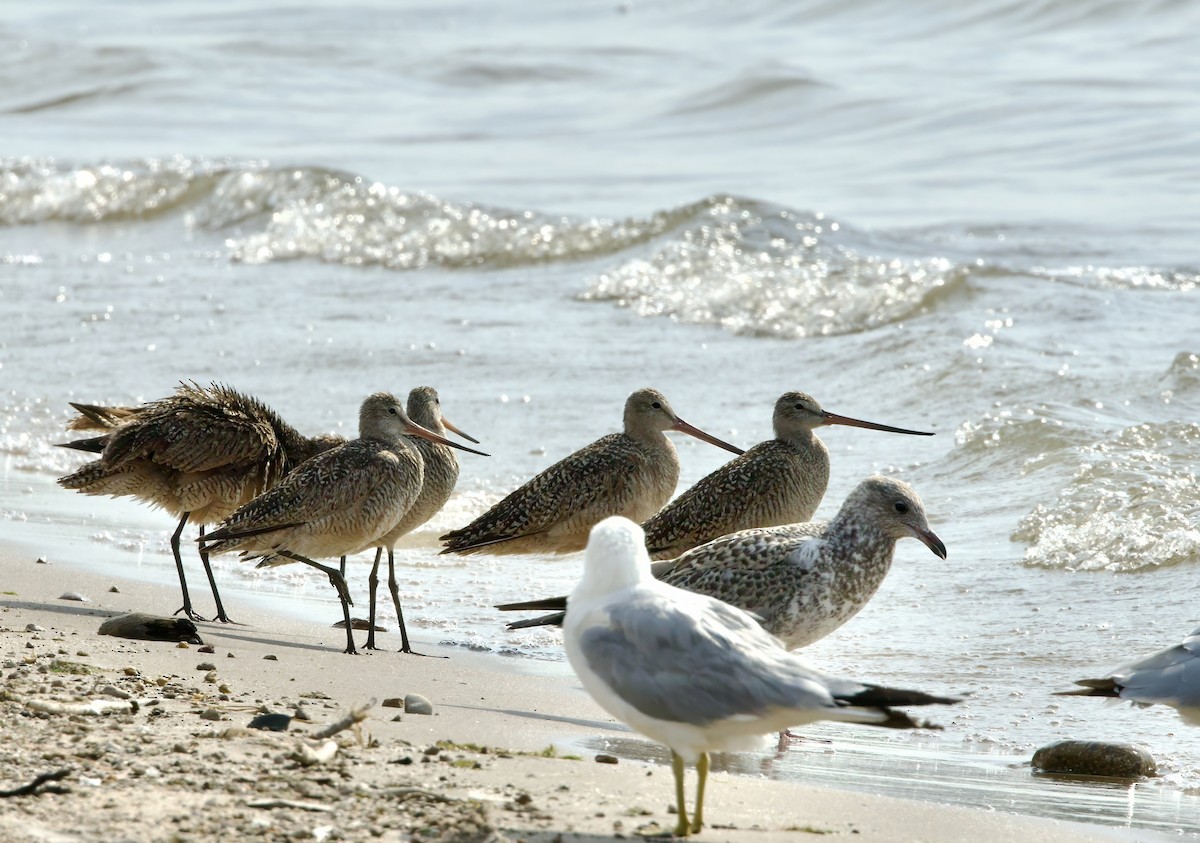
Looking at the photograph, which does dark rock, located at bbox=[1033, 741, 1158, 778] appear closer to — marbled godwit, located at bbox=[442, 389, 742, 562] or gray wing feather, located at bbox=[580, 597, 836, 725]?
gray wing feather, located at bbox=[580, 597, 836, 725]

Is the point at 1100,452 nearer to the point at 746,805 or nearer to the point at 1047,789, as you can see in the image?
the point at 1047,789

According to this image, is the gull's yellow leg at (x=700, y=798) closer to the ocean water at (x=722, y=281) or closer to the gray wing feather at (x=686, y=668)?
the gray wing feather at (x=686, y=668)

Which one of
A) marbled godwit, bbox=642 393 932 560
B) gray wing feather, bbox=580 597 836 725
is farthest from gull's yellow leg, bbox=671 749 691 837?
marbled godwit, bbox=642 393 932 560

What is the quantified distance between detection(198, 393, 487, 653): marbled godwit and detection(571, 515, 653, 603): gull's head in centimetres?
252

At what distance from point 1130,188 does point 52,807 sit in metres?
16.2

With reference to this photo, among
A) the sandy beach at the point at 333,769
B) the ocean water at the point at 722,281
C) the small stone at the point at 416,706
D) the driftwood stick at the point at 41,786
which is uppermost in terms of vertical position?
the ocean water at the point at 722,281

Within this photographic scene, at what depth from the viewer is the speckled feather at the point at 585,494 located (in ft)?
25.3

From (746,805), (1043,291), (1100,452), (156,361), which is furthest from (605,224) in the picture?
(746,805)

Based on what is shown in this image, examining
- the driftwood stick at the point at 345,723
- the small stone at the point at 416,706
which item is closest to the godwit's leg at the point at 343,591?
the small stone at the point at 416,706

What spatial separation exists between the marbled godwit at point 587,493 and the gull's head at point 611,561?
10.7 feet

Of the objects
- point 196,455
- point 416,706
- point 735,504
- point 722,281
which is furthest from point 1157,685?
point 722,281

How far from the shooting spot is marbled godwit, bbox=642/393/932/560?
7273mm

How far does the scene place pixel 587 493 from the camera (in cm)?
780

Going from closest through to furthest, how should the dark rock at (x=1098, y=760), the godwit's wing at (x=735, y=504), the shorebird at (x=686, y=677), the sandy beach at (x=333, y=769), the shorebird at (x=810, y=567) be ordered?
the sandy beach at (x=333, y=769) < the shorebird at (x=686, y=677) < the dark rock at (x=1098, y=760) < the shorebird at (x=810, y=567) < the godwit's wing at (x=735, y=504)
